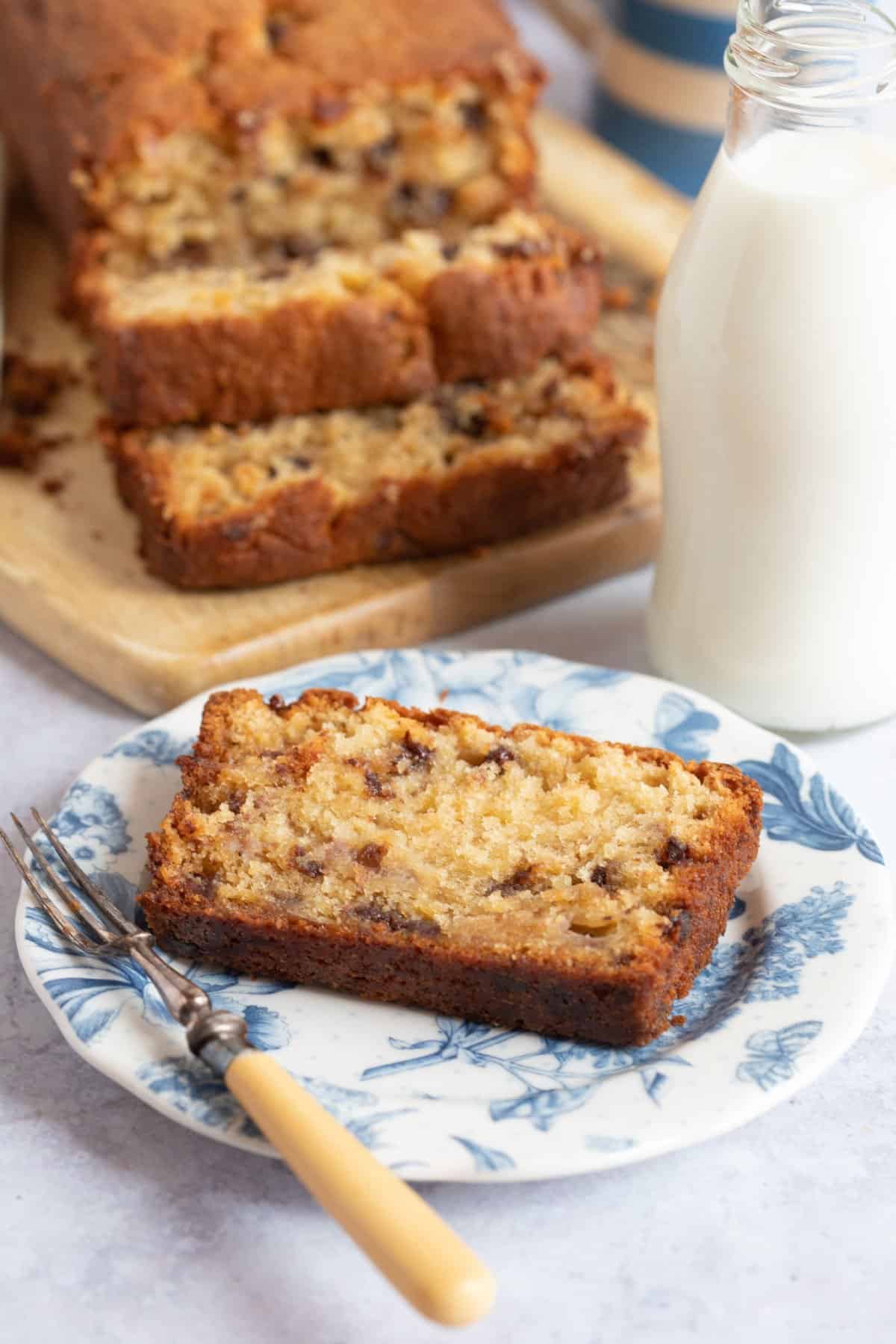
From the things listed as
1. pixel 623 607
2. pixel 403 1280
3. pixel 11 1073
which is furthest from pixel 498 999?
pixel 623 607

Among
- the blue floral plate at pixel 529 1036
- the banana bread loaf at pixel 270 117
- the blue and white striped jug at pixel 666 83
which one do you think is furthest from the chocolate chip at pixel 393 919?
the blue and white striped jug at pixel 666 83

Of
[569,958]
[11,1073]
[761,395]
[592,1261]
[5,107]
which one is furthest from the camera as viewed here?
[5,107]

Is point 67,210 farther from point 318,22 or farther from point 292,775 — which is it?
point 292,775

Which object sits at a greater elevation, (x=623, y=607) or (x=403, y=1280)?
(x=403, y=1280)

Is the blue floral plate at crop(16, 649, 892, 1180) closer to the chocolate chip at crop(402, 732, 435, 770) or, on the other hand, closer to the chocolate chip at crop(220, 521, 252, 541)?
the chocolate chip at crop(402, 732, 435, 770)

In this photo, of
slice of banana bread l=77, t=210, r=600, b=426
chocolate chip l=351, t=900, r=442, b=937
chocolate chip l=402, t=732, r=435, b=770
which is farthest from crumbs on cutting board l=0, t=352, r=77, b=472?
chocolate chip l=351, t=900, r=442, b=937
